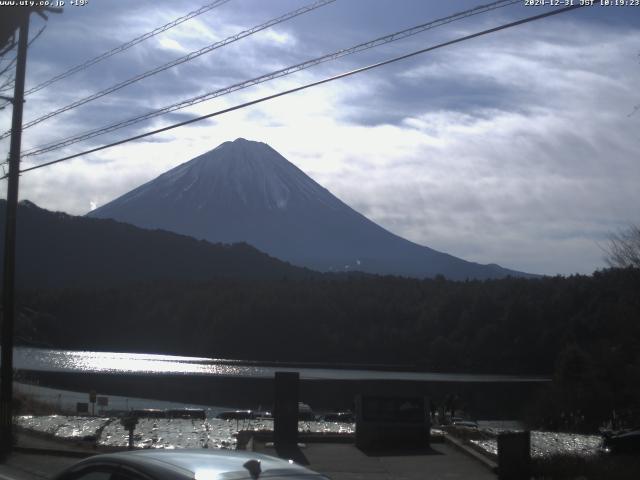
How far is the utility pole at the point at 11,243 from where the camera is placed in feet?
70.1

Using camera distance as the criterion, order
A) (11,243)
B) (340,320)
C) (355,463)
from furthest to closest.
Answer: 1. (340,320)
2. (11,243)
3. (355,463)

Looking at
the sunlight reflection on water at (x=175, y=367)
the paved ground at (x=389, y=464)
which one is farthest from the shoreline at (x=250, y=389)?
the paved ground at (x=389, y=464)

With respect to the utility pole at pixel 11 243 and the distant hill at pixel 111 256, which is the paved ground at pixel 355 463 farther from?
the distant hill at pixel 111 256

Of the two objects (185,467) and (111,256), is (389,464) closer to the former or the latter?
(185,467)

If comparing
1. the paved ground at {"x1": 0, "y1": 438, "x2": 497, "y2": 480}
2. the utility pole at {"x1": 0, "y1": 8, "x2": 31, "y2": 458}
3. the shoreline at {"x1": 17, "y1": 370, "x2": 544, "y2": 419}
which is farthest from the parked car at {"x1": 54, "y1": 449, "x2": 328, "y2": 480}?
the shoreline at {"x1": 17, "y1": 370, "x2": 544, "y2": 419}

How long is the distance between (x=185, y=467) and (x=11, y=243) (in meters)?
18.0

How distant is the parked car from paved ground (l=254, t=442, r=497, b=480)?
10.8 metres

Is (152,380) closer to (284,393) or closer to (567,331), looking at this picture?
(567,331)

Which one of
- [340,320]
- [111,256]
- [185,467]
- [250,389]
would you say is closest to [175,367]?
[250,389]

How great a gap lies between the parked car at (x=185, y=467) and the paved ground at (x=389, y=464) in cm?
1078

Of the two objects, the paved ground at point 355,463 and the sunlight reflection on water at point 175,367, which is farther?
the sunlight reflection on water at point 175,367

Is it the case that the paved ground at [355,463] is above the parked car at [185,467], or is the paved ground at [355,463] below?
below

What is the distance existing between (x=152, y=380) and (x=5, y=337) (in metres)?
49.7

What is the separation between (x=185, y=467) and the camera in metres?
5.36
